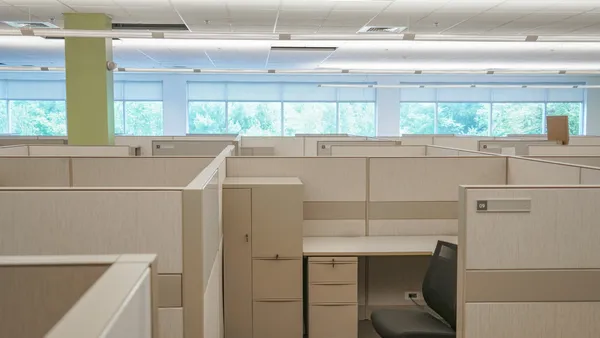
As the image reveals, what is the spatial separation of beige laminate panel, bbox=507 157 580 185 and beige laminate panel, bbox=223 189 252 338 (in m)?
1.78

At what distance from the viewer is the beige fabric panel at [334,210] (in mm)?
4395

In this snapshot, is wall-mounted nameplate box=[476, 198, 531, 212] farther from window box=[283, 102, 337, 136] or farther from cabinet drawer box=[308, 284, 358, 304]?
window box=[283, 102, 337, 136]

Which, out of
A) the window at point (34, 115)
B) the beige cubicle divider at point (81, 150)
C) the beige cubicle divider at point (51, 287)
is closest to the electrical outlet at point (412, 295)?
the beige cubicle divider at point (81, 150)

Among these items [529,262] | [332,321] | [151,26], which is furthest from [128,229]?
[151,26]

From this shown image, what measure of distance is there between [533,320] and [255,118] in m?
14.3

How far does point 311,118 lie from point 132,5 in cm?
992

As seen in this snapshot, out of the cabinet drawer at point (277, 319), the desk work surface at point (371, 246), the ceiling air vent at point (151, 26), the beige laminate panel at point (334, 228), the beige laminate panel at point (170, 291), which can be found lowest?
the cabinet drawer at point (277, 319)

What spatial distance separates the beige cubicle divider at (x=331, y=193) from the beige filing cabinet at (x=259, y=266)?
0.51 meters

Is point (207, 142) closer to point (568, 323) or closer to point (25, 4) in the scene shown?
point (25, 4)

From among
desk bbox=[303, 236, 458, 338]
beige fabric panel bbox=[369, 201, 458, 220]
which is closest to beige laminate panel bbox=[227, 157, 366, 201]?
beige fabric panel bbox=[369, 201, 458, 220]

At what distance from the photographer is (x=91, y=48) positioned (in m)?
7.77

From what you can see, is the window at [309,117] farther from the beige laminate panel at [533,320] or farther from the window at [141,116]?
the beige laminate panel at [533,320]

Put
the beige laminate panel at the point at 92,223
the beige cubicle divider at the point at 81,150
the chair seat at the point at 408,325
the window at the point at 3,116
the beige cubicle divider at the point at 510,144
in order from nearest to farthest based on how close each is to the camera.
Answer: the beige laminate panel at the point at 92,223
the chair seat at the point at 408,325
the beige cubicle divider at the point at 81,150
the beige cubicle divider at the point at 510,144
the window at the point at 3,116

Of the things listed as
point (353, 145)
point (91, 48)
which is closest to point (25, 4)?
point (91, 48)
